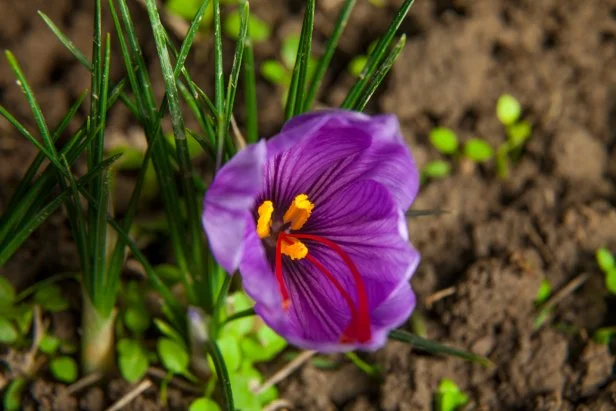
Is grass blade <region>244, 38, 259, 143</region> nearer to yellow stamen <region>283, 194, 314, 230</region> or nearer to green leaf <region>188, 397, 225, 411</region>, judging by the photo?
yellow stamen <region>283, 194, 314, 230</region>

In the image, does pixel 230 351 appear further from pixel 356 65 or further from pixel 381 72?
pixel 356 65

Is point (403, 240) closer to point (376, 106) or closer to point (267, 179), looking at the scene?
point (267, 179)

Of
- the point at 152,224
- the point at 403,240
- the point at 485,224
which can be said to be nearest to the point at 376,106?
the point at 485,224

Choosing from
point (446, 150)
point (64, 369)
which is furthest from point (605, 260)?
point (64, 369)

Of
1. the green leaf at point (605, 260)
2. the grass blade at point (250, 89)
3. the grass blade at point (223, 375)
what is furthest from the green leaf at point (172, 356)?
the green leaf at point (605, 260)

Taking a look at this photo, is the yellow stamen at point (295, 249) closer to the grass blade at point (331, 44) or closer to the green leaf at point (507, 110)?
the grass blade at point (331, 44)

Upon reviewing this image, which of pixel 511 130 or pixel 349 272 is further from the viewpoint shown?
pixel 511 130

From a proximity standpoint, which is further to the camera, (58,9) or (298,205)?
(58,9)
